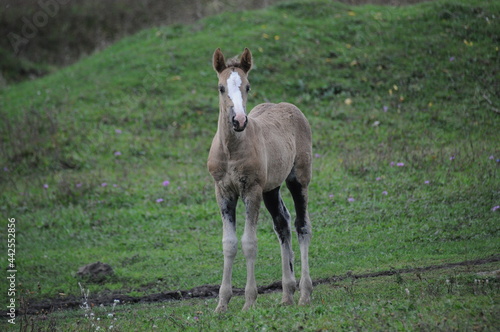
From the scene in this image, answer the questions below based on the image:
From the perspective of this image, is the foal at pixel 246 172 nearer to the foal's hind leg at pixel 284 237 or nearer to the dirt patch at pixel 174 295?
the foal's hind leg at pixel 284 237

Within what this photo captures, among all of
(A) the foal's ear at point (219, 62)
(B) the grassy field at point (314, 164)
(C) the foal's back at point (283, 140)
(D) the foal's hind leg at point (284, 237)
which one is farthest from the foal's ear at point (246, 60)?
(B) the grassy field at point (314, 164)

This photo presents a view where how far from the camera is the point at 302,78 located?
18.8 meters

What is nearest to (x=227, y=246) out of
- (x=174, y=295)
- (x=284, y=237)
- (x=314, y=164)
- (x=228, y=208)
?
(x=228, y=208)

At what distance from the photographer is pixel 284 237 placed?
26.8ft

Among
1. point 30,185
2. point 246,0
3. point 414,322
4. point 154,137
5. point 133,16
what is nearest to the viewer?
point 414,322

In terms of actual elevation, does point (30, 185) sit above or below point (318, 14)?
below

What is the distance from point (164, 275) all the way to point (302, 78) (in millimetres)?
9998

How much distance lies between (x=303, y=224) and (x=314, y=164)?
21.1 feet

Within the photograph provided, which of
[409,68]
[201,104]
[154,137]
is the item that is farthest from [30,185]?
[409,68]

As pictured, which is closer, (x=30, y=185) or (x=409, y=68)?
(x=30, y=185)

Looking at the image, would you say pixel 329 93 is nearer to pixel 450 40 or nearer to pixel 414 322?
pixel 450 40

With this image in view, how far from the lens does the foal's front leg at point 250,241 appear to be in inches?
286

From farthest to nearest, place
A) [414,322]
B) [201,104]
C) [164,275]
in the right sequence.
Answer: [201,104]
[164,275]
[414,322]

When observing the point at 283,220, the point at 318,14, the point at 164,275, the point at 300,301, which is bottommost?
the point at 164,275
